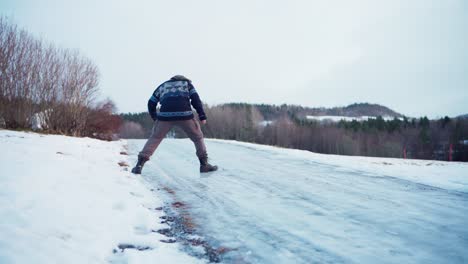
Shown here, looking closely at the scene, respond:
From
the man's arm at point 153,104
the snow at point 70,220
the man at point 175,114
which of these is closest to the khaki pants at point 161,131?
the man at point 175,114

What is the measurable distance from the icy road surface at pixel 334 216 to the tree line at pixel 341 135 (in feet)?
145

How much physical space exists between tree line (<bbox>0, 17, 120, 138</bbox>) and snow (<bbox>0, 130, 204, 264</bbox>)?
45.6 ft

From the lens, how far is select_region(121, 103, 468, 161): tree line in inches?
1944

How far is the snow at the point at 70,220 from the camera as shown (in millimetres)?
1539

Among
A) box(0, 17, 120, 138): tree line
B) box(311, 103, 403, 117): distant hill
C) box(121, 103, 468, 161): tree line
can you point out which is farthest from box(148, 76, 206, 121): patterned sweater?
box(311, 103, 403, 117): distant hill

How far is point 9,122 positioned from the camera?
14.3 metres

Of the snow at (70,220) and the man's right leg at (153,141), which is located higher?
the man's right leg at (153,141)

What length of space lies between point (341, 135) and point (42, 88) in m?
51.2

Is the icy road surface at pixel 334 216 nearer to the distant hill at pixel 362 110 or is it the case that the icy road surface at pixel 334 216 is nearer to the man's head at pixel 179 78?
the man's head at pixel 179 78

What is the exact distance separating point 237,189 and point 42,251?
2.36 metres

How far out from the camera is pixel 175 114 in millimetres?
4789

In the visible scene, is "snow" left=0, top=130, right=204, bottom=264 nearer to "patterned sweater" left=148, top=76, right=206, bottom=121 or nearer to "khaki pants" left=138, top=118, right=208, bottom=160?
"khaki pants" left=138, top=118, right=208, bottom=160

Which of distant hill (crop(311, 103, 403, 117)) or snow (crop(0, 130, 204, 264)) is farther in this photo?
distant hill (crop(311, 103, 403, 117))

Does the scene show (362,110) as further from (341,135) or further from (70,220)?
(70,220)
